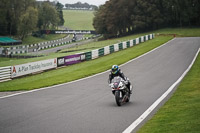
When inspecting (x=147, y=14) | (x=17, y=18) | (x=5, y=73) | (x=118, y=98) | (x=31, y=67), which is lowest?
(x=5, y=73)

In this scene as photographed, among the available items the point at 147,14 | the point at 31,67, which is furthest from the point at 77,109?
the point at 147,14

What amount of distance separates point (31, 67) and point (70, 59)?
7411 mm

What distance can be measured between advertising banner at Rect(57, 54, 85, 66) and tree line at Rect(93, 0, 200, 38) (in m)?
51.4

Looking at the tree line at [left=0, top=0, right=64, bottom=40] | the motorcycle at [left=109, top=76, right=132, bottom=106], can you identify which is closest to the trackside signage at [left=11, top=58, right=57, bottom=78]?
the motorcycle at [left=109, top=76, right=132, bottom=106]

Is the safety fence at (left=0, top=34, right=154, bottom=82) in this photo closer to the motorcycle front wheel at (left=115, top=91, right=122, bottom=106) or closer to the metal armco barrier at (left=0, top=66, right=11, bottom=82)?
the metal armco barrier at (left=0, top=66, right=11, bottom=82)

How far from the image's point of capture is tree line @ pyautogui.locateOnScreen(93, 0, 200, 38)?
87.0 meters

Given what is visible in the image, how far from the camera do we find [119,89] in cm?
1361

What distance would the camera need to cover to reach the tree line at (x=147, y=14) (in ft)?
285

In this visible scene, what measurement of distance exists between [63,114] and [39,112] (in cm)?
112

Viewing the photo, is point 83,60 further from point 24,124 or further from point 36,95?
point 24,124

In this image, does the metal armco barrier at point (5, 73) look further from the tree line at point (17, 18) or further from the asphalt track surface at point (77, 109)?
the tree line at point (17, 18)

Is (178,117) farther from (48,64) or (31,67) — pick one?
(48,64)

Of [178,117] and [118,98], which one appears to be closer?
[178,117]

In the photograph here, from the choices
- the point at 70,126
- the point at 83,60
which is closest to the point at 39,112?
the point at 70,126
